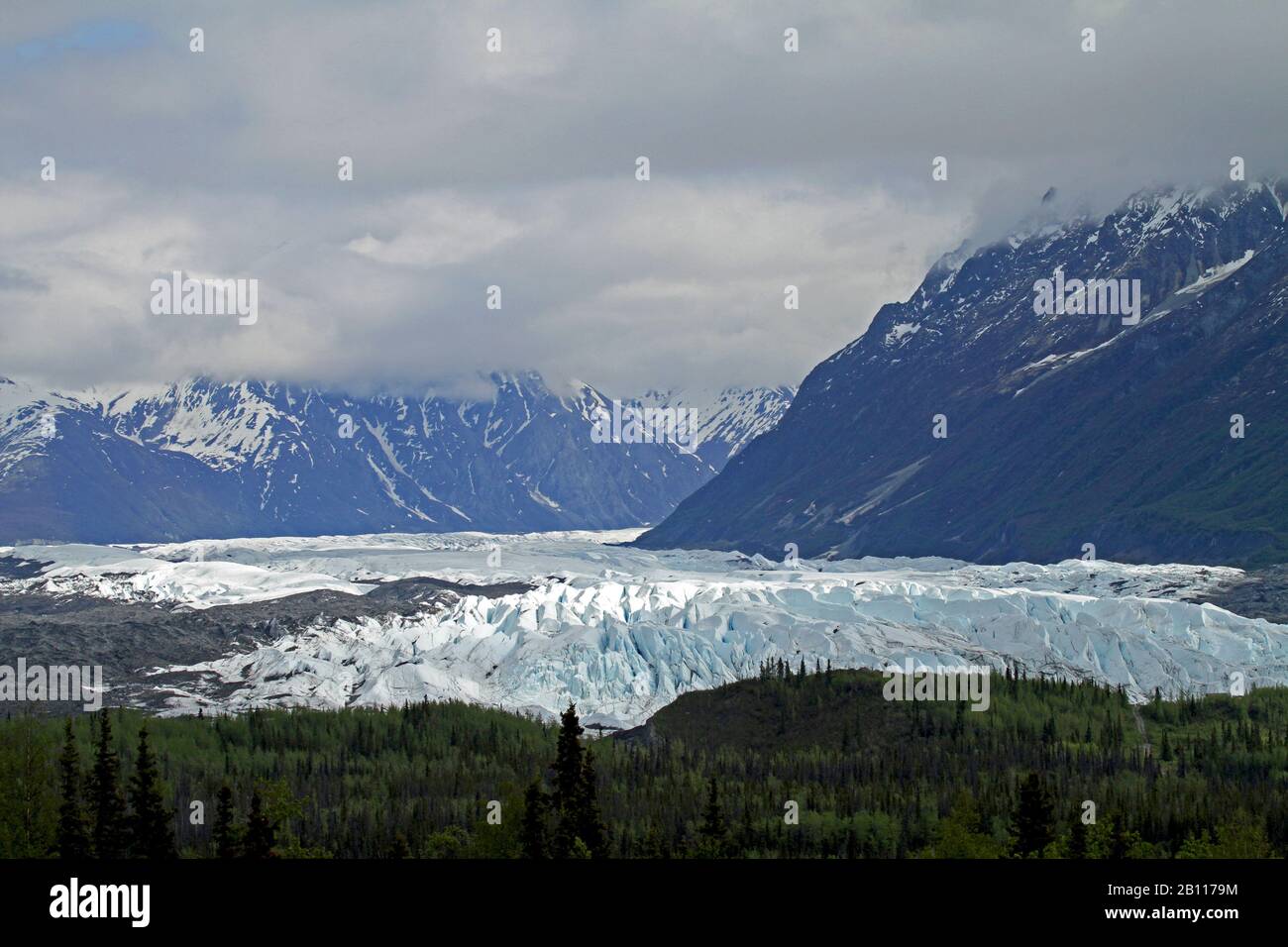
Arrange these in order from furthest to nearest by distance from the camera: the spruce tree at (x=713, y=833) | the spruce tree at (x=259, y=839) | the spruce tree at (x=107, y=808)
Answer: the spruce tree at (x=713, y=833)
the spruce tree at (x=107, y=808)
the spruce tree at (x=259, y=839)

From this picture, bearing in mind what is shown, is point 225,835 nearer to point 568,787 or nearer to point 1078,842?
point 568,787

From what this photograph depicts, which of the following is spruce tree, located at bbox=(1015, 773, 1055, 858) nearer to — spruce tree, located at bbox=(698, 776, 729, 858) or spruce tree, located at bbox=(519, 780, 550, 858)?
spruce tree, located at bbox=(698, 776, 729, 858)

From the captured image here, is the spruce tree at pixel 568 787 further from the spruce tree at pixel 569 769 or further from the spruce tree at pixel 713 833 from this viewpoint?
the spruce tree at pixel 713 833

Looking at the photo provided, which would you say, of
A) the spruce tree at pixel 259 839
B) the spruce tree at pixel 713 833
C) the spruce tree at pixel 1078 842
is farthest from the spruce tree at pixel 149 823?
the spruce tree at pixel 1078 842
